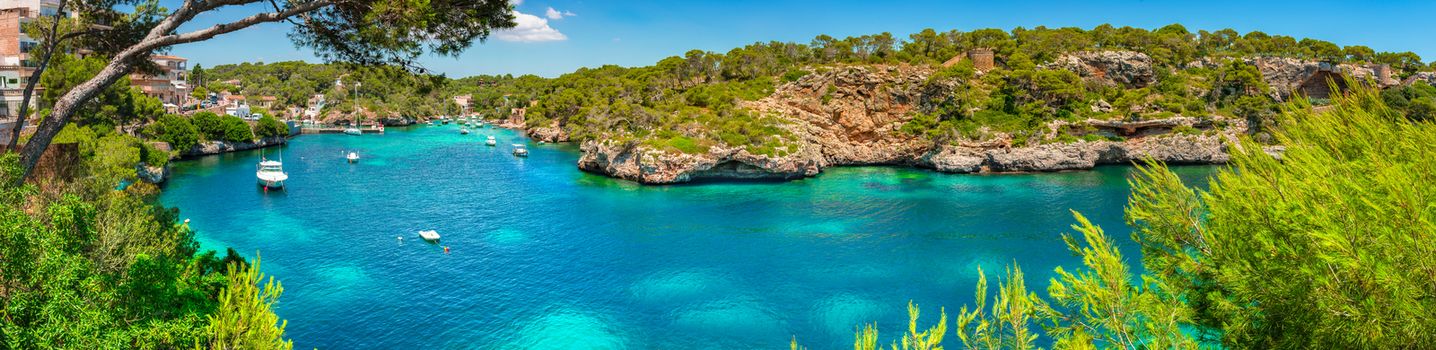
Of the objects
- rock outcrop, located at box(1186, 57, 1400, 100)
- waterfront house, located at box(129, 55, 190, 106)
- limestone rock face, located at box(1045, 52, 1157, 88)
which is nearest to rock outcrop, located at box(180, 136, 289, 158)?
waterfront house, located at box(129, 55, 190, 106)

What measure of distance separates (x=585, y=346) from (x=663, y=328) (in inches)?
111

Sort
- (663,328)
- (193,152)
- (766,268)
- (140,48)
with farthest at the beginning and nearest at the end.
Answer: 1. (193,152)
2. (766,268)
3. (663,328)
4. (140,48)

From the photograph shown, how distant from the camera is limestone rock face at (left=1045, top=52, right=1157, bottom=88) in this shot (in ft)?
246

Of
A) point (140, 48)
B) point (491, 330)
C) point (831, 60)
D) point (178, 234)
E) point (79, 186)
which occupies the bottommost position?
point (491, 330)

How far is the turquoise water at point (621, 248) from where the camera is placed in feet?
77.4

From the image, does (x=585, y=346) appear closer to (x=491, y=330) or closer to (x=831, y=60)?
(x=491, y=330)

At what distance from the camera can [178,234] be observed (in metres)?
15.7

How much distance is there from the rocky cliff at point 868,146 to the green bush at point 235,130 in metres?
38.5

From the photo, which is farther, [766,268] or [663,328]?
[766,268]

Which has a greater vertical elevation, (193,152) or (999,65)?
(999,65)

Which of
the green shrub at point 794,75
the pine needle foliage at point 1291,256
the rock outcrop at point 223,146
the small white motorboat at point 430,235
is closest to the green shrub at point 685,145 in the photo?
the green shrub at point 794,75

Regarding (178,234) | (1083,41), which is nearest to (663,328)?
(178,234)

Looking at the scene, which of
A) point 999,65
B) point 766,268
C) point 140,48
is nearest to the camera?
point 140,48

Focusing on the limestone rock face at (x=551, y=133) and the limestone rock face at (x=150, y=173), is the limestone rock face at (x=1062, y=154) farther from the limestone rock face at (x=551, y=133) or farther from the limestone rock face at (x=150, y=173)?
the limestone rock face at (x=150, y=173)
